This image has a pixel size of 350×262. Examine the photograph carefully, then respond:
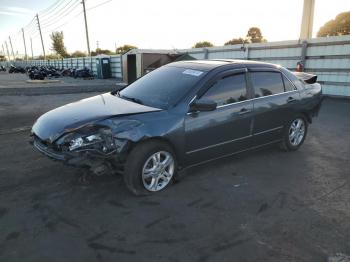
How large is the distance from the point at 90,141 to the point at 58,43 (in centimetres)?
9166

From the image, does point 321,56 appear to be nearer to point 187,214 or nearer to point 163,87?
point 163,87

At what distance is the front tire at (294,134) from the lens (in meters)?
5.59

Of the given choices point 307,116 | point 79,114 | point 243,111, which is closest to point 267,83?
point 243,111

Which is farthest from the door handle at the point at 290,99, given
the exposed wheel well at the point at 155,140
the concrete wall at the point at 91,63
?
the concrete wall at the point at 91,63

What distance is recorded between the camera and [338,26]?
42656 millimetres

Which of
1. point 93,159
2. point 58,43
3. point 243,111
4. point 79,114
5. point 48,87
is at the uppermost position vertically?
point 58,43

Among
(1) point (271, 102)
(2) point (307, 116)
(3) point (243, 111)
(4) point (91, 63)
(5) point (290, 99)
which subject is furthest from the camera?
(4) point (91, 63)

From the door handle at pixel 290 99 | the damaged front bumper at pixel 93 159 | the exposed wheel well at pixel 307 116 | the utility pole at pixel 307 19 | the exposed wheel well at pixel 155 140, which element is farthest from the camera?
the utility pole at pixel 307 19

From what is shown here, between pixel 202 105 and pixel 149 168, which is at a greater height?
pixel 202 105

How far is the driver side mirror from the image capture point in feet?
13.2

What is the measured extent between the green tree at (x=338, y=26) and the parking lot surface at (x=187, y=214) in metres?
43.7

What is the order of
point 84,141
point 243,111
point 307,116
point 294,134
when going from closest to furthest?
point 84,141 < point 243,111 < point 294,134 < point 307,116

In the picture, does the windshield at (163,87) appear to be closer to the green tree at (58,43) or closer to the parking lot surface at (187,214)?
the parking lot surface at (187,214)

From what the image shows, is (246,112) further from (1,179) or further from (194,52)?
(194,52)
